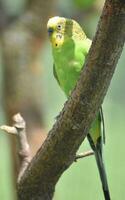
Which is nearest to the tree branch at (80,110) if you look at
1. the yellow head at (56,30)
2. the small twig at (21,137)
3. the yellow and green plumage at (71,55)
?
the small twig at (21,137)

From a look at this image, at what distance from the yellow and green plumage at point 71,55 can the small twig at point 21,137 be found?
12 cm

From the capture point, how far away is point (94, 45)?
0.78 meters

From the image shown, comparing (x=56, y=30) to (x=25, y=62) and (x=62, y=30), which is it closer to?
(x=62, y=30)

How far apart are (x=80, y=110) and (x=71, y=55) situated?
345 millimetres

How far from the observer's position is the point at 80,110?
2.83ft

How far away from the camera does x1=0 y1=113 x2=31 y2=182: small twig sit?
1060 millimetres

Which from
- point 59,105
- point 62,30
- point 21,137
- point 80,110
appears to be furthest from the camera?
point 59,105

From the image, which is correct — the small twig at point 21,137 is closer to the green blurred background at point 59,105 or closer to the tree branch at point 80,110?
the tree branch at point 80,110

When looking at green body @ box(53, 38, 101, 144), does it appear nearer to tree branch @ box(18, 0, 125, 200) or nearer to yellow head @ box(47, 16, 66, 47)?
yellow head @ box(47, 16, 66, 47)

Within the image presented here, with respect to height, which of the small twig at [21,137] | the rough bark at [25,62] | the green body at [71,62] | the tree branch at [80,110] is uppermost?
the rough bark at [25,62]

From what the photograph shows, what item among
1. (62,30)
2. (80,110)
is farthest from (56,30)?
(80,110)

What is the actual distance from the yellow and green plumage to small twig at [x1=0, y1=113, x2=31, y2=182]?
122 mm

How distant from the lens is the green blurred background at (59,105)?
1.41 meters

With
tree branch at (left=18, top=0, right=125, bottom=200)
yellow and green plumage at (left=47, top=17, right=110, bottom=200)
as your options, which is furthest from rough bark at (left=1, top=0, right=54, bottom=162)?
tree branch at (left=18, top=0, right=125, bottom=200)
